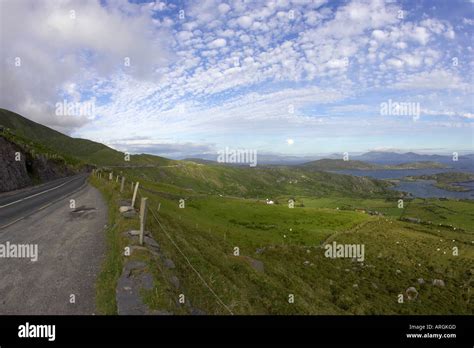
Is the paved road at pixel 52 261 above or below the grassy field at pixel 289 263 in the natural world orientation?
above

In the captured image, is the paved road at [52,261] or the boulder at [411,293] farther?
the boulder at [411,293]

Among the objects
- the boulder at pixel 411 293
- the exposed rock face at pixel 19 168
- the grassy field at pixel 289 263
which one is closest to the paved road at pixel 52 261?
the grassy field at pixel 289 263

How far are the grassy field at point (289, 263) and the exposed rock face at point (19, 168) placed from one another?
544 inches

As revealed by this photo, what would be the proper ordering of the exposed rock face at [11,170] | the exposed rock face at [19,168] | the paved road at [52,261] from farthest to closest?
the exposed rock face at [19,168] → the exposed rock face at [11,170] → the paved road at [52,261]

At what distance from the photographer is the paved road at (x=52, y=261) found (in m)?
13.1

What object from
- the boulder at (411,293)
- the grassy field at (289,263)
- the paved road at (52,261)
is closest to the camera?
the paved road at (52,261)

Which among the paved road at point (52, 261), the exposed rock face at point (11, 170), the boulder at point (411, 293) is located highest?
the exposed rock face at point (11, 170)

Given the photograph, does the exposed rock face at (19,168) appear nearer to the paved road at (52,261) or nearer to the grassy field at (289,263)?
the grassy field at (289,263)

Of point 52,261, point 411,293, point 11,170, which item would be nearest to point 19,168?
point 11,170

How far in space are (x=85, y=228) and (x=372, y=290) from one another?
4228 centimetres
